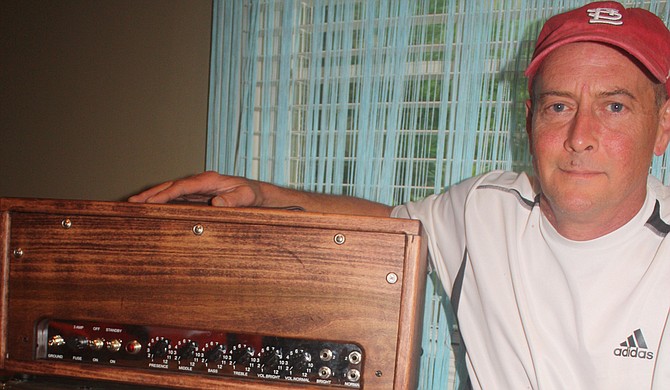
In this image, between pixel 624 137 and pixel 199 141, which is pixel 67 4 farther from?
pixel 624 137

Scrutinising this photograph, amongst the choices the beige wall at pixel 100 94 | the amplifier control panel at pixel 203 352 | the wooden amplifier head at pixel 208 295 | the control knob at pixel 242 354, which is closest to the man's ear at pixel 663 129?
the wooden amplifier head at pixel 208 295

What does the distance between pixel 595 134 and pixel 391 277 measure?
0.42 meters

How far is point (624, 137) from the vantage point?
1014mm

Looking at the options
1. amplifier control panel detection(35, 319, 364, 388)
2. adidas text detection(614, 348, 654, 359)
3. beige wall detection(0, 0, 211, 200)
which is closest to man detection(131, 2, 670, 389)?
adidas text detection(614, 348, 654, 359)

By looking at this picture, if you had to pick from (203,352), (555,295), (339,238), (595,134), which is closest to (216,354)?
(203,352)

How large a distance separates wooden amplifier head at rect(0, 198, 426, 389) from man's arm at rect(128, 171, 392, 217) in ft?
0.27

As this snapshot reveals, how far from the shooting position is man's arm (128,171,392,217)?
1.04 m

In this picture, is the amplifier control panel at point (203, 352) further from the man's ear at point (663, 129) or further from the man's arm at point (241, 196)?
the man's ear at point (663, 129)

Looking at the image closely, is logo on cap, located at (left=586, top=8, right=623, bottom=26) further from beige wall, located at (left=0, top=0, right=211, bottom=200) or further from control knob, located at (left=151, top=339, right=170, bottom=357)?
beige wall, located at (left=0, top=0, right=211, bottom=200)

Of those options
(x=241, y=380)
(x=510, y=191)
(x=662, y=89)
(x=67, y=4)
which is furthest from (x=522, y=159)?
(x=67, y=4)

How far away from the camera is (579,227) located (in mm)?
1091

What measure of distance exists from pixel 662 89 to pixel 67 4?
5.95ft

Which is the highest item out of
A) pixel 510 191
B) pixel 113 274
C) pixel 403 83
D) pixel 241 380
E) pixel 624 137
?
pixel 403 83

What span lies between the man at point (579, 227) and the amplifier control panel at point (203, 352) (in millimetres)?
217
